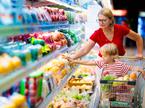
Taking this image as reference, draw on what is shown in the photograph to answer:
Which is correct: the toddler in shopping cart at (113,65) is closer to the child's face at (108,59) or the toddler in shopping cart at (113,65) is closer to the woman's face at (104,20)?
the child's face at (108,59)

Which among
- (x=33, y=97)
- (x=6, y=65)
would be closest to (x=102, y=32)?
(x=33, y=97)

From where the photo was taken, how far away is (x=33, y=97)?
229 centimetres

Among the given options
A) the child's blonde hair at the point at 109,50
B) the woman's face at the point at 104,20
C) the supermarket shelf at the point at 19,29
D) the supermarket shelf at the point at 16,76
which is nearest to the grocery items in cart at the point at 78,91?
the child's blonde hair at the point at 109,50

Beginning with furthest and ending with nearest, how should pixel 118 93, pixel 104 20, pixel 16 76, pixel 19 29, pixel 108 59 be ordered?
pixel 104 20 < pixel 108 59 < pixel 118 93 < pixel 19 29 < pixel 16 76

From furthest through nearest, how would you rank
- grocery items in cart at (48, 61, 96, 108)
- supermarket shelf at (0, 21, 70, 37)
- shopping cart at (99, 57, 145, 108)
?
grocery items in cart at (48, 61, 96, 108), shopping cart at (99, 57, 145, 108), supermarket shelf at (0, 21, 70, 37)

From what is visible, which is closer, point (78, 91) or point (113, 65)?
point (113, 65)

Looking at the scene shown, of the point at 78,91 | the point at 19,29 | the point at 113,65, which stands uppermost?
the point at 19,29

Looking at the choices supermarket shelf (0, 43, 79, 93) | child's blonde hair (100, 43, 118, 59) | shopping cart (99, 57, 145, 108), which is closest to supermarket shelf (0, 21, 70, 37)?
supermarket shelf (0, 43, 79, 93)

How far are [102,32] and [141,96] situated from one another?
1171 mm

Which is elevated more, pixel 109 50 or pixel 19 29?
pixel 19 29

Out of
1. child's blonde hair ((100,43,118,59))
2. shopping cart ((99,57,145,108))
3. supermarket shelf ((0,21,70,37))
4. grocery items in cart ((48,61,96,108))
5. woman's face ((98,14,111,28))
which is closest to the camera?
supermarket shelf ((0,21,70,37))

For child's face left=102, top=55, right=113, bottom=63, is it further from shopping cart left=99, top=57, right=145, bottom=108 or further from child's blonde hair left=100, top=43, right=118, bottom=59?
shopping cart left=99, top=57, right=145, bottom=108

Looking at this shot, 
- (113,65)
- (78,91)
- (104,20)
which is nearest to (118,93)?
(113,65)

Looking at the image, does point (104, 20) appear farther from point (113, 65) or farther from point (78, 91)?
point (78, 91)
